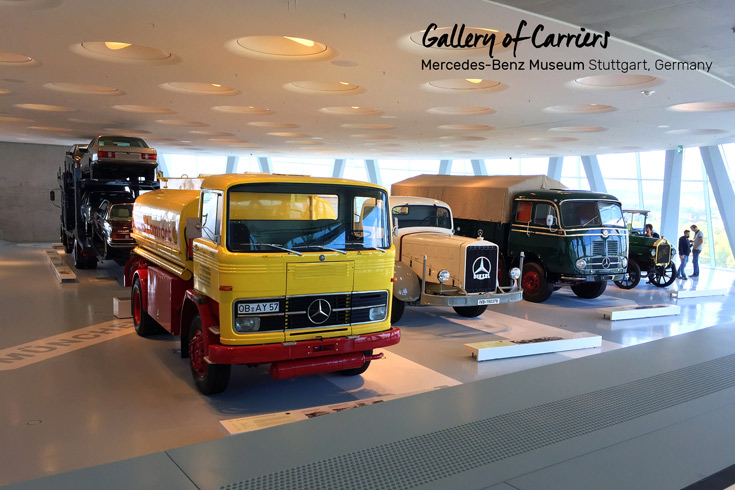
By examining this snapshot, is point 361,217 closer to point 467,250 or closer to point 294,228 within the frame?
point 294,228

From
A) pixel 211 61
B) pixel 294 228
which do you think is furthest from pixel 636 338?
pixel 211 61

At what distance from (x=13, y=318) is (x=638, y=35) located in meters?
10.4

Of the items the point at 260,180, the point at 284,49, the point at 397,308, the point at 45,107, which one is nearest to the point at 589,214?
the point at 397,308

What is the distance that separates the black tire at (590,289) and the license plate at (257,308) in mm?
9478

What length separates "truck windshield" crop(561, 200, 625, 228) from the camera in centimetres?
1206

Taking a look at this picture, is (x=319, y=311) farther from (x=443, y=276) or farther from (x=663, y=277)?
(x=663, y=277)

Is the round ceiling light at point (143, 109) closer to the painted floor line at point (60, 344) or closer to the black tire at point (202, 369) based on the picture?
the painted floor line at point (60, 344)

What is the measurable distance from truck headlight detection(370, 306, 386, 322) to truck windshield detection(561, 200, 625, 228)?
22.9ft

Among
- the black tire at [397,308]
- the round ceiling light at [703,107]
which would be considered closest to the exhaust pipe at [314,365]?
the black tire at [397,308]

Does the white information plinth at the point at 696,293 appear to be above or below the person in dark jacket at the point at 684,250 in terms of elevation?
below

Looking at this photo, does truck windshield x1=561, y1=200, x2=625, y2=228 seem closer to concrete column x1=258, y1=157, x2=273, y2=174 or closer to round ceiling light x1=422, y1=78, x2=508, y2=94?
round ceiling light x1=422, y1=78, x2=508, y2=94

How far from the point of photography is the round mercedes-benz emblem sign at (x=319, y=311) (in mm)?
5914

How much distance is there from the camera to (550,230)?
1215 centimetres

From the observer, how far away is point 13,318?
9.30 metres
